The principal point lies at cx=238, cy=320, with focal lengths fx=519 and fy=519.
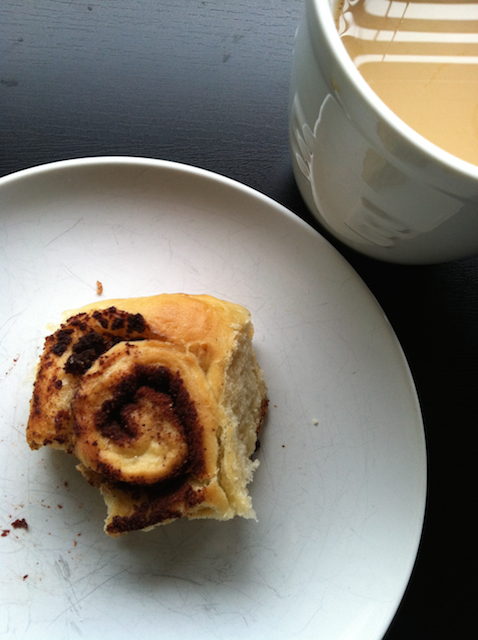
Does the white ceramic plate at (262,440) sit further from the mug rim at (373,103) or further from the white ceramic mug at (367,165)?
the mug rim at (373,103)

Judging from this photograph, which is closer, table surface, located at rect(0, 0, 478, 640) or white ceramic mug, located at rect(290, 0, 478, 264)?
white ceramic mug, located at rect(290, 0, 478, 264)

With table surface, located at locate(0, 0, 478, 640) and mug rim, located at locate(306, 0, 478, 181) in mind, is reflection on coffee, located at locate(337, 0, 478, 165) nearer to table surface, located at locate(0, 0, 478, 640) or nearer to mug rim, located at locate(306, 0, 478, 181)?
mug rim, located at locate(306, 0, 478, 181)

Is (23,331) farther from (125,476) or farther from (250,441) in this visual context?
(250,441)

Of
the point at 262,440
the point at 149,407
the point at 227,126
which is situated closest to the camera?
the point at 149,407

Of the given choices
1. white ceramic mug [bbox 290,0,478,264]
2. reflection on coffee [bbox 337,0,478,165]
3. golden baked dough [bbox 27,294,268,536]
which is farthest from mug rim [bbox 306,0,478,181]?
golden baked dough [bbox 27,294,268,536]

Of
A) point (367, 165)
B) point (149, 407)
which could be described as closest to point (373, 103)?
point (367, 165)

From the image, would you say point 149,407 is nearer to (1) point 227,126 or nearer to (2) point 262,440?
(2) point 262,440
